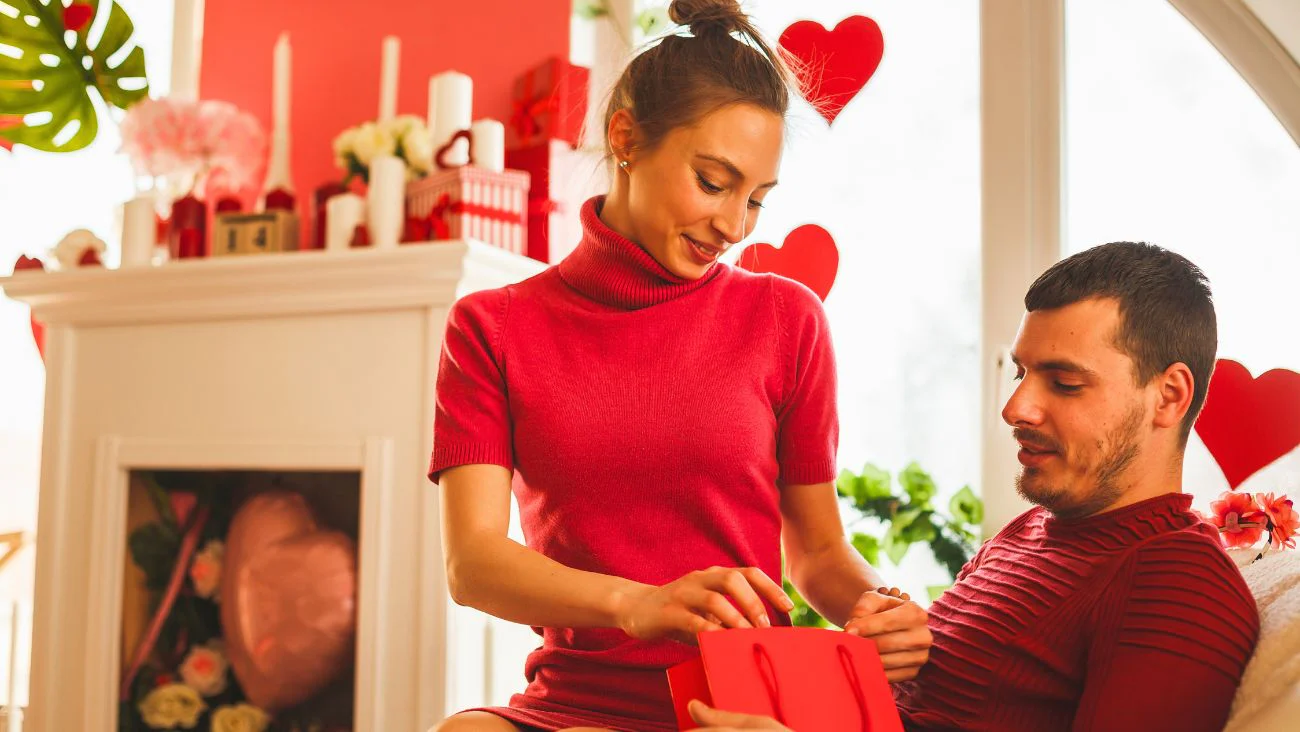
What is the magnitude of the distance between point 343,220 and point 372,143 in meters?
0.15

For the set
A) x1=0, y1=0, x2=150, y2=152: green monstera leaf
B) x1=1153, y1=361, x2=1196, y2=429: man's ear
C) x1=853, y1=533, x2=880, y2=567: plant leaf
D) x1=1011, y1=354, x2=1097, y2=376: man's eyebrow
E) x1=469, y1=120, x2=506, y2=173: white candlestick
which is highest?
x1=0, y1=0, x2=150, y2=152: green monstera leaf

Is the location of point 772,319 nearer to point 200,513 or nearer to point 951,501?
point 951,501

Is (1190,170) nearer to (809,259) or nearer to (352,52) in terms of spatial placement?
(809,259)

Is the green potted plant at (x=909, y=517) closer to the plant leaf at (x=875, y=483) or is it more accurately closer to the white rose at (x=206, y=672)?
the plant leaf at (x=875, y=483)

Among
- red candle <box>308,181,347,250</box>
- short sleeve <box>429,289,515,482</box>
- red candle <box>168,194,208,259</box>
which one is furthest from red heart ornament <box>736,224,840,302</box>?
red candle <box>168,194,208,259</box>

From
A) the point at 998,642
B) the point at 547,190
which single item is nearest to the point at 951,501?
the point at 998,642

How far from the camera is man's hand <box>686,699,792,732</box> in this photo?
0.94 m

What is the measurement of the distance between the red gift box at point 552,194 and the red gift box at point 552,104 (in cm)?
2

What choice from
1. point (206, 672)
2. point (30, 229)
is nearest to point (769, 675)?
point (206, 672)

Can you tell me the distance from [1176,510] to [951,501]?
2.50 feet

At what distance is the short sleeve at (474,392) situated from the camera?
1.33 m

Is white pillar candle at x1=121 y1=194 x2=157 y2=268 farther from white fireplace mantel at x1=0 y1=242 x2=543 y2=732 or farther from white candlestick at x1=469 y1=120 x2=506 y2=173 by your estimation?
white candlestick at x1=469 y1=120 x2=506 y2=173

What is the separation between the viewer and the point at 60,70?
2455 mm

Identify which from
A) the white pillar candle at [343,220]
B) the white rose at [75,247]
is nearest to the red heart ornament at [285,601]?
the white pillar candle at [343,220]
